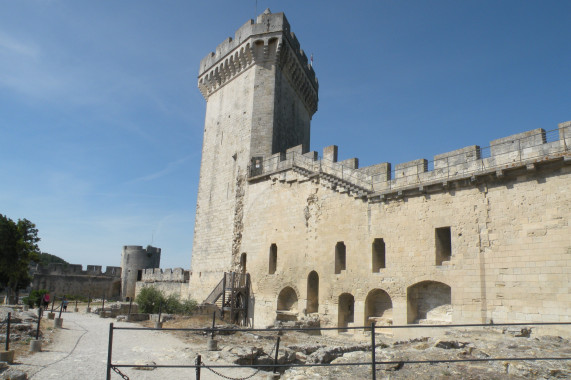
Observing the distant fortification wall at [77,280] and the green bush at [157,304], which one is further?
the distant fortification wall at [77,280]

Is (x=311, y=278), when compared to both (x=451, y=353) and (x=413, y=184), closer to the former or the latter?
(x=413, y=184)

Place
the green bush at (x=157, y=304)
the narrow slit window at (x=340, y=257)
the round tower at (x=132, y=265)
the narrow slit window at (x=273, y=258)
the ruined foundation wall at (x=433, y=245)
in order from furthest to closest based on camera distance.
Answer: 1. the round tower at (x=132, y=265)
2. the green bush at (x=157, y=304)
3. the narrow slit window at (x=273, y=258)
4. the narrow slit window at (x=340, y=257)
5. the ruined foundation wall at (x=433, y=245)

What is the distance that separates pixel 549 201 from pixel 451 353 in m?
5.27

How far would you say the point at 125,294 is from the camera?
1401 inches

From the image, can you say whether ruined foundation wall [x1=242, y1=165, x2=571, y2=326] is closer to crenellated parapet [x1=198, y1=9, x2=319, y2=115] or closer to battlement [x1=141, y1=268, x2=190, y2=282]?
crenellated parapet [x1=198, y1=9, x2=319, y2=115]

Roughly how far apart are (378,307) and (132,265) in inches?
1051

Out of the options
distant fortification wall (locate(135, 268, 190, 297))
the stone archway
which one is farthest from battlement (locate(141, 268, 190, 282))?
the stone archway

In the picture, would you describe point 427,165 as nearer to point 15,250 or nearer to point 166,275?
point 166,275

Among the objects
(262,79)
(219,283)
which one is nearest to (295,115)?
(262,79)

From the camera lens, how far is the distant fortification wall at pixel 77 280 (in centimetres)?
3347

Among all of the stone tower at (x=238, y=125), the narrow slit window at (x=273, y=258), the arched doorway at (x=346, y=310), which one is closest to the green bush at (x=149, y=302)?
the stone tower at (x=238, y=125)

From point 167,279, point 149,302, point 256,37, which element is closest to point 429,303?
point 149,302

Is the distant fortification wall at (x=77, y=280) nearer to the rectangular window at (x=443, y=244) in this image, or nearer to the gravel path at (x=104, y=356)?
the gravel path at (x=104, y=356)

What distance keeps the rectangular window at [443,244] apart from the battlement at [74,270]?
3119 centimetres
